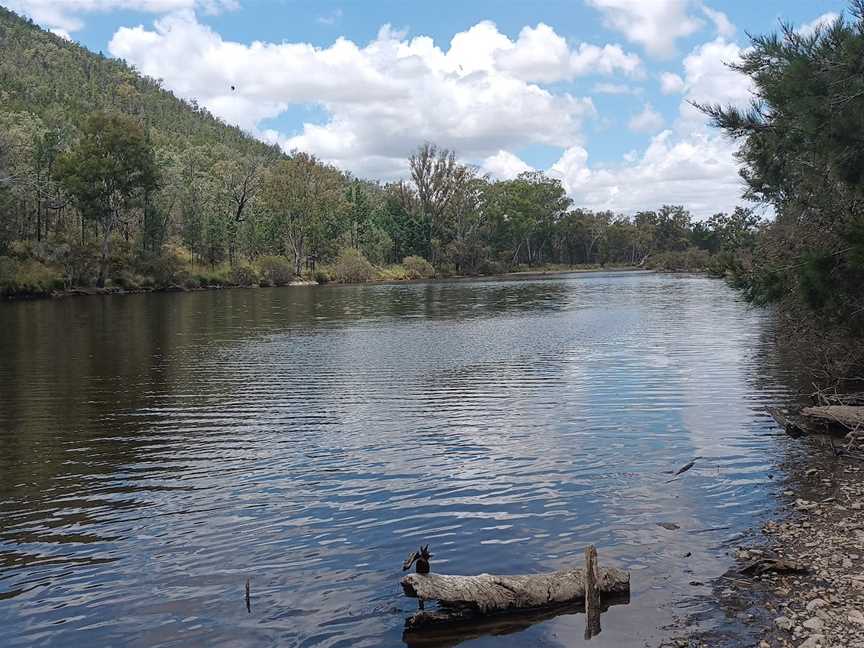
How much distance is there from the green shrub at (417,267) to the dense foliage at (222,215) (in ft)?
0.85

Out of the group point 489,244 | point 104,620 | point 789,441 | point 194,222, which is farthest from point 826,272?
point 489,244

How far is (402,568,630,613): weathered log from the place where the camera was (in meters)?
7.58

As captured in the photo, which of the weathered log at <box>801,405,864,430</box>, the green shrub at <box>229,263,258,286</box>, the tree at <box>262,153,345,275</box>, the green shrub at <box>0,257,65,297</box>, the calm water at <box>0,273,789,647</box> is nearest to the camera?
the calm water at <box>0,273,789,647</box>

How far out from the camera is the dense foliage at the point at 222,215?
7356 cm

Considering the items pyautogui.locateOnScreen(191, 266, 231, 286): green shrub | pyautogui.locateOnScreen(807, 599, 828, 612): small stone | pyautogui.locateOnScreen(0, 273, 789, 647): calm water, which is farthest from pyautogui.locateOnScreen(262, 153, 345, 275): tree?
pyautogui.locateOnScreen(807, 599, 828, 612): small stone

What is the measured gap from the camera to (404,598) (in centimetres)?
814

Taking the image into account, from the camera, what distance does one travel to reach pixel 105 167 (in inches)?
2891

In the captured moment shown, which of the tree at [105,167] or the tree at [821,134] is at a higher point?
the tree at [105,167]

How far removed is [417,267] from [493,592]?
116147 mm

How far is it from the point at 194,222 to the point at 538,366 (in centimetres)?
7621

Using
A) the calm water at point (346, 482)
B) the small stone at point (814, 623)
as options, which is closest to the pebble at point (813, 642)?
the small stone at point (814, 623)

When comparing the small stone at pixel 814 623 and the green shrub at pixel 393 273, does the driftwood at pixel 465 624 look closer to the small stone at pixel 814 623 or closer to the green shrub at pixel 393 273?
the small stone at pixel 814 623

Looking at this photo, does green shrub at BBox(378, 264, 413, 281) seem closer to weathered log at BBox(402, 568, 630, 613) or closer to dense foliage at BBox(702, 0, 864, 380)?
dense foliage at BBox(702, 0, 864, 380)

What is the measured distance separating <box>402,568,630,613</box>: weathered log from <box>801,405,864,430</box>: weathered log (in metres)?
7.60
